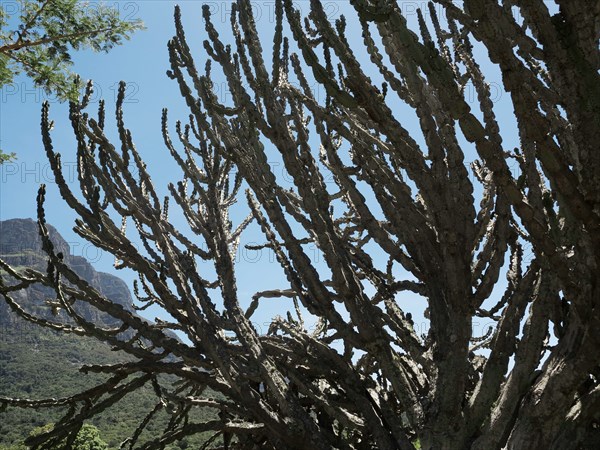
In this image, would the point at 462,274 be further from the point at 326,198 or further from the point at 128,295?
the point at 128,295

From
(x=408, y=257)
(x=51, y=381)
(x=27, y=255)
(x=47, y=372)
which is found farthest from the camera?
(x=27, y=255)

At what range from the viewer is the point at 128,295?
545 ft

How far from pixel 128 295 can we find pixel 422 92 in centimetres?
17279

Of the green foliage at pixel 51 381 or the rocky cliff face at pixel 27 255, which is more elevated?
the rocky cliff face at pixel 27 255

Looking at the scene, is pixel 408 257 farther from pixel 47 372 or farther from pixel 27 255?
pixel 27 255

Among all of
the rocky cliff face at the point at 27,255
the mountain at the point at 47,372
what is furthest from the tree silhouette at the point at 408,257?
the rocky cliff face at the point at 27,255

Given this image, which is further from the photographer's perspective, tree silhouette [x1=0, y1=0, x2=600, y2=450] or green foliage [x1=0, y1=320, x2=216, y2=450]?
green foliage [x1=0, y1=320, x2=216, y2=450]

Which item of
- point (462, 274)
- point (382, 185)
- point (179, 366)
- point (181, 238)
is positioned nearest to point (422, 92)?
point (382, 185)

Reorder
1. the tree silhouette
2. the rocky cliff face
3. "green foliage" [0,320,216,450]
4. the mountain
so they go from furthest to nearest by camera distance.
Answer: the rocky cliff face, the mountain, "green foliage" [0,320,216,450], the tree silhouette

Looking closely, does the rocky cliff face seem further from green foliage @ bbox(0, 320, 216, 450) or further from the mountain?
green foliage @ bbox(0, 320, 216, 450)

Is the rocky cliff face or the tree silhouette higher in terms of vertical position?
the rocky cliff face

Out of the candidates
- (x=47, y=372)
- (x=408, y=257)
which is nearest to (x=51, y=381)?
(x=47, y=372)

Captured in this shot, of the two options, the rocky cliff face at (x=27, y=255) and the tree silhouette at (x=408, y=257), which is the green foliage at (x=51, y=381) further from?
the tree silhouette at (x=408, y=257)

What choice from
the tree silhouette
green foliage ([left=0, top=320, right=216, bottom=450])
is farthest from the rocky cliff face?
the tree silhouette
